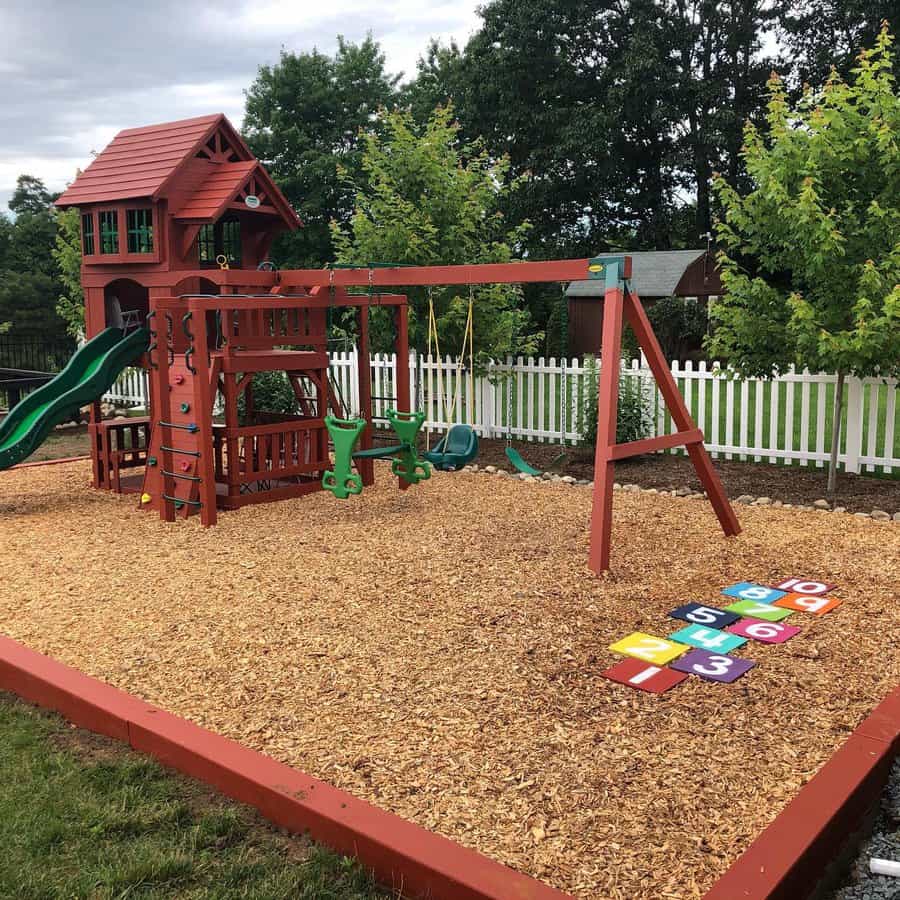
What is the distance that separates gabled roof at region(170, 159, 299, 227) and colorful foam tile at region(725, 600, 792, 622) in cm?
637

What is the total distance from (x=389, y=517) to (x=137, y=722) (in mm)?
4326

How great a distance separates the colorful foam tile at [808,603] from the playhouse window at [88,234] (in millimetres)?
7910

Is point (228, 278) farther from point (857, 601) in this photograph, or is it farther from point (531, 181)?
point (531, 181)

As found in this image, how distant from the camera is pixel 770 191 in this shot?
322 inches

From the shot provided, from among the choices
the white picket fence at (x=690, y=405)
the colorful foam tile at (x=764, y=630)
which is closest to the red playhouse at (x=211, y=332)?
the white picket fence at (x=690, y=405)

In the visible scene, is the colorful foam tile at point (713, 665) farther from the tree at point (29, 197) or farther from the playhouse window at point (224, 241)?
the tree at point (29, 197)

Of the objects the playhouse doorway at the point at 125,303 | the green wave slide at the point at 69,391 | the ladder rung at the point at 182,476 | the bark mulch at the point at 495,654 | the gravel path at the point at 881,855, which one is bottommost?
the gravel path at the point at 881,855

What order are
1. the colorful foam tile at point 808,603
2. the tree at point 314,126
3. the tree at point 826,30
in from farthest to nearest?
the tree at point 314,126 < the tree at point 826,30 < the colorful foam tile at point 808,603

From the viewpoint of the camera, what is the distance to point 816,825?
2998mm

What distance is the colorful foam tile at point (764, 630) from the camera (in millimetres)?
4891

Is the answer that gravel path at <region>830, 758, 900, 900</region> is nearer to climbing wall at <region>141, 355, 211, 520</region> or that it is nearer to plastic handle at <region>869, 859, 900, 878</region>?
plastic handle at <region>869, 859, 900, 878</region>

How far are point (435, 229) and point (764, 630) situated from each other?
329 inches

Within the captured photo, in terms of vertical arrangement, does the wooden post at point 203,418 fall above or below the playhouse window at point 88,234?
below

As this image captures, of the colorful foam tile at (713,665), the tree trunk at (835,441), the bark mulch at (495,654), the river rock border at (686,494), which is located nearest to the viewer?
the bark mulch at (495,654)
